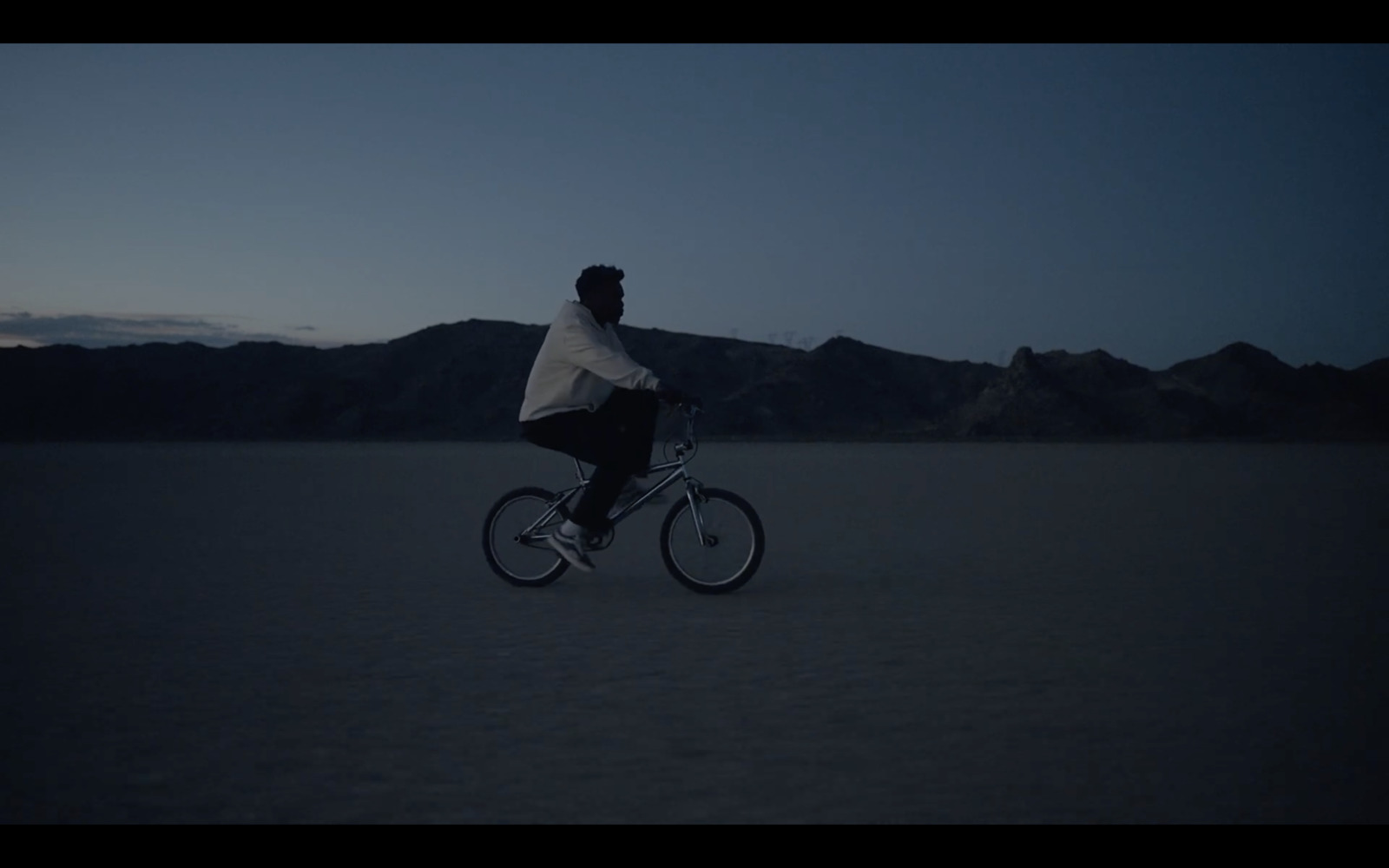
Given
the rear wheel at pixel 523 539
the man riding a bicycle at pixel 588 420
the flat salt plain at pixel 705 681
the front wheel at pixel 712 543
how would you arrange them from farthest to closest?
the rear wheel at pixel 523 539 → the front wheel at pixel 712 543 → the man riding a bicycle at pixel 588 420 → the flat salt plain at pixel 705 681

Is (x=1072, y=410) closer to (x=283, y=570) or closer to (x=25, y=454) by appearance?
(x=25, y=454)

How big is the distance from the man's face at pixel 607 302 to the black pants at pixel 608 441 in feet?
1.90

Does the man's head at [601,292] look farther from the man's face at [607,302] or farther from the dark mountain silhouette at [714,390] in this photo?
the dark mountain silhouette at [714,390]

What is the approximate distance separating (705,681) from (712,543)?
2.84m

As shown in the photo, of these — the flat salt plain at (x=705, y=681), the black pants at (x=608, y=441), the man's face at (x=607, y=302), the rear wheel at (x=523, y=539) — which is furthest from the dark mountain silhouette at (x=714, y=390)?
the black pants at (x=608, y=441)

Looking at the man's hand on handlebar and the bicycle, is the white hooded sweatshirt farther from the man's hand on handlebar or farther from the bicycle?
the bicycle

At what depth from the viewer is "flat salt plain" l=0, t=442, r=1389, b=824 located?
3.95m

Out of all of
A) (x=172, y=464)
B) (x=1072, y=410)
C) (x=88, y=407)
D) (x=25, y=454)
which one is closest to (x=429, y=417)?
(x=88, y=407)

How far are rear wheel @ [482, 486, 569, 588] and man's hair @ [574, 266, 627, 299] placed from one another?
58.5 inches

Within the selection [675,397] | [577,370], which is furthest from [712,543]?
[577,370]

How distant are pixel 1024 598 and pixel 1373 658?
235 cm

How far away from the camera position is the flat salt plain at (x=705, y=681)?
3951 mm

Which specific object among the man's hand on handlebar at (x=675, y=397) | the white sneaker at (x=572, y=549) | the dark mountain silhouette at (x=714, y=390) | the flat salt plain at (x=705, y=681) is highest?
the dark mountain silhouette at (x=714, y=390)

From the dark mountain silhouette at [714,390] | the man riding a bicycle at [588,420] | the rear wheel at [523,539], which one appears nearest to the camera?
the man riding a bicycle at [588,420]
